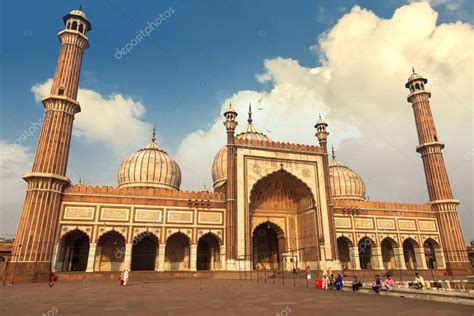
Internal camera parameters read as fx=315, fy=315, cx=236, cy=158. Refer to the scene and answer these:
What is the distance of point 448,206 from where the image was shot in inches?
1302

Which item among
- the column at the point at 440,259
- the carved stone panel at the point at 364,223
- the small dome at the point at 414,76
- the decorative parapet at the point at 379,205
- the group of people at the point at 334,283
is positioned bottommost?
the group of people at the point at 334,283

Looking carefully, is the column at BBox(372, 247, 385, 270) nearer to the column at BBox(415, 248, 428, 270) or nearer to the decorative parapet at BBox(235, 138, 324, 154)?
the column at BBox(415, 248, 428, 270)

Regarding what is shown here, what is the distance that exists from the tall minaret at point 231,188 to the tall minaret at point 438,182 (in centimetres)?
2196

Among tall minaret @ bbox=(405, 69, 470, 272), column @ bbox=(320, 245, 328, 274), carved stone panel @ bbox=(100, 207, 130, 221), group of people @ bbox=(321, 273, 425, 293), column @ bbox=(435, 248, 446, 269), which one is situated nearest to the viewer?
group of people @ bbox=(321, 273, 425, 293)

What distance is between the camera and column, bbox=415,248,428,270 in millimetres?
32125

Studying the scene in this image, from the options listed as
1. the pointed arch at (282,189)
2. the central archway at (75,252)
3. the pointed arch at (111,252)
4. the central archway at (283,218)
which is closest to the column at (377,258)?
the central archway at (283,218)

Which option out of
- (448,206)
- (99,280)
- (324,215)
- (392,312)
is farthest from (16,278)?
(448,206)

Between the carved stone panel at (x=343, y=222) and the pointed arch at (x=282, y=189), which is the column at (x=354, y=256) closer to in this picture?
the carved stone panel at (x=343, y=222)

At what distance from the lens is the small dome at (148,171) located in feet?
104

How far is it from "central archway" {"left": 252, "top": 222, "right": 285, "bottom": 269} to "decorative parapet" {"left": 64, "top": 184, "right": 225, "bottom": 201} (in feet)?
22.7

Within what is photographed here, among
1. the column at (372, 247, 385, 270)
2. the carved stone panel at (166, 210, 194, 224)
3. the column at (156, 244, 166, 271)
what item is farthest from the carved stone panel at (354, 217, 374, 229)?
the column at (156, 244, 166, 271)

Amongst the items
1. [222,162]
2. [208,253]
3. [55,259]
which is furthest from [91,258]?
[222,162]

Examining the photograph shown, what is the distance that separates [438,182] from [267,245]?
19313 mm

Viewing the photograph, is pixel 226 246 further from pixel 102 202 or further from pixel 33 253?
pixel 33 253
